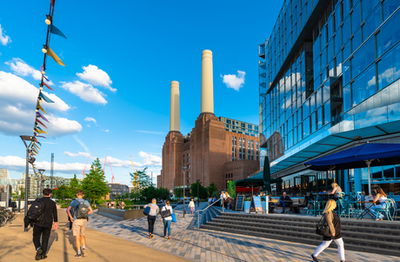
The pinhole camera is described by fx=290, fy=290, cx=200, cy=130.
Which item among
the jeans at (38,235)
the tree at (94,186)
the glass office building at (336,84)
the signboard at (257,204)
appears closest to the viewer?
the jeans at (38,235)

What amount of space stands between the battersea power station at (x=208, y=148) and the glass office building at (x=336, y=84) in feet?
178

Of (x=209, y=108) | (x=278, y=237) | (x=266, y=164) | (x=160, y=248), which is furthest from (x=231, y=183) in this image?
(x=209, y=108)

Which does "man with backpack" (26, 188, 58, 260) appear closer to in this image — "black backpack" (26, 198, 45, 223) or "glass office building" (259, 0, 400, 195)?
"black backpack" (26, 198, 45, 223)

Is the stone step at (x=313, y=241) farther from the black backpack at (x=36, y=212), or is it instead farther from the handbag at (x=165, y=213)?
the black backpack at (x=36, y=212)

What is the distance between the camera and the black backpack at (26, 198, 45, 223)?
723cm

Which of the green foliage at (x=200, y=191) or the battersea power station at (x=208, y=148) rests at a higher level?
the battersea power station at (x=208, y=148)

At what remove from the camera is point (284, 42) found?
110 feet

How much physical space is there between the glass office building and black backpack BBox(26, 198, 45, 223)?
14185 millimetres

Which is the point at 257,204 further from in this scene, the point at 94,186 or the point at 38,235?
the point at 94,186

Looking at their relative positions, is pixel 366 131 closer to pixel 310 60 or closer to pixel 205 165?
pixel 310 60

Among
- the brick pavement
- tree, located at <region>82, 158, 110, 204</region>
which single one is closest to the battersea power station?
tree, located at <region>82, 158, 110, 204</region>

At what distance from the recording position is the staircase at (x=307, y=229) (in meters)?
8.47

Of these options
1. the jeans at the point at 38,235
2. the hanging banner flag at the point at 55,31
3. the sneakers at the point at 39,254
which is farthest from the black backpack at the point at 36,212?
the hanging banner flag at the point at 55,31

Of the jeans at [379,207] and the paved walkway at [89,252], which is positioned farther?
the jeans at [379,207]
